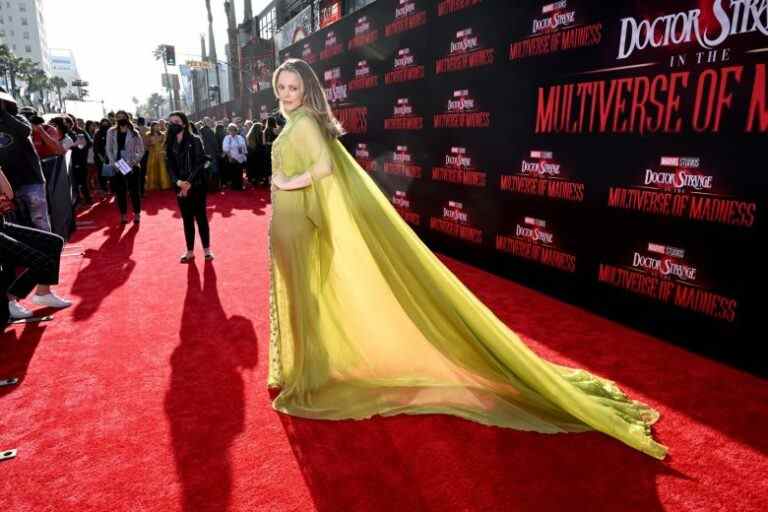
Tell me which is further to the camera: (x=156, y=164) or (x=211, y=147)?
(x=156, y=164)

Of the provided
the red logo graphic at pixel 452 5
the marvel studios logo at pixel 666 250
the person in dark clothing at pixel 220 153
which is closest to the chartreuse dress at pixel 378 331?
→ the marvel studios logo at pixel 666 250

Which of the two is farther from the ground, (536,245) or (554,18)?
(554,18)

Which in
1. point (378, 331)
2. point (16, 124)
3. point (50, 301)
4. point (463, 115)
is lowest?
point (50, 301)

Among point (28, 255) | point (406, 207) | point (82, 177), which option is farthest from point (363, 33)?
point (82, 177)

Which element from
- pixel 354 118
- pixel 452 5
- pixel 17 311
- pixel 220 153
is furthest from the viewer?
pixel 220 153

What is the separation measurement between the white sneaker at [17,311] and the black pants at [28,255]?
11.8 inches

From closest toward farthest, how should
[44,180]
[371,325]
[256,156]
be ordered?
[371,325] < [44,180] < [256,156]

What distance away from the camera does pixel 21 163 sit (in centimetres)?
446

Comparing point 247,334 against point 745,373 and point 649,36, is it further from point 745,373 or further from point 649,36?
point 649,36

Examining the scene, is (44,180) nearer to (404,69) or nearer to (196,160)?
(196,160)

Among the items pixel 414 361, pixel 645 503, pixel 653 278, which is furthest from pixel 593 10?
pixel 645 503

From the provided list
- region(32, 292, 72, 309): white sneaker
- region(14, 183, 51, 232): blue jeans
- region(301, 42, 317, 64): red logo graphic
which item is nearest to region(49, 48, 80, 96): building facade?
region(301, 42, 317, 64): red logo graphic

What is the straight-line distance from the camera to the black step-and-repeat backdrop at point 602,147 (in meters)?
3.36

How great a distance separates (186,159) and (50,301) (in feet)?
6.74
